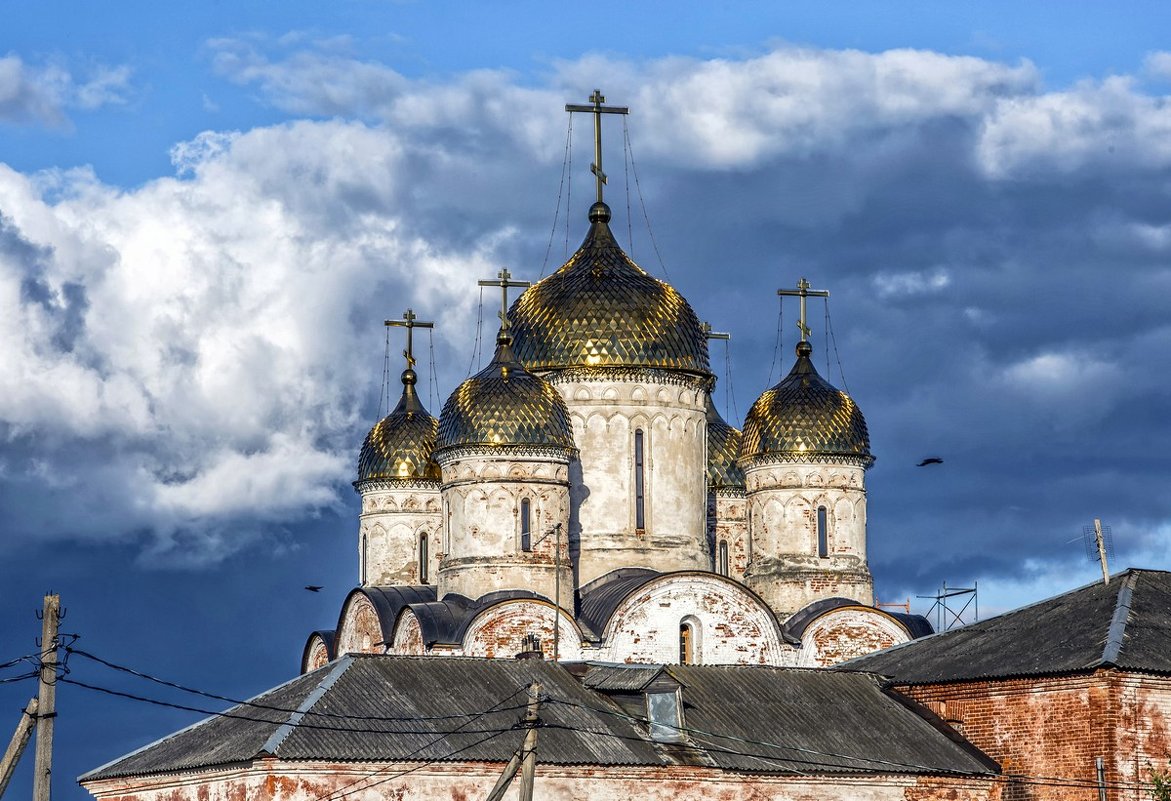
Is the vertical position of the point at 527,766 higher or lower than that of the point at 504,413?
lower

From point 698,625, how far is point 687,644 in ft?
1.35

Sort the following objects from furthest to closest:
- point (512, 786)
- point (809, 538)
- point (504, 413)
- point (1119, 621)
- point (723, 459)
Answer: point (723, 459) < point (809, 538) < point (504, 413) < point (1119, 621) < point (512, 786)

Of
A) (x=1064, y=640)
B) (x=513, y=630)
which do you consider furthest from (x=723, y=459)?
(x=1064, y=640)

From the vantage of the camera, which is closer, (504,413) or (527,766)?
(527,766)

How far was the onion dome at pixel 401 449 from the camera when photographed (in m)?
42.9

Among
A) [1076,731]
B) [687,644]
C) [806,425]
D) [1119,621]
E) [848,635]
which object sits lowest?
[1076,731]

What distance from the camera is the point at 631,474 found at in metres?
39.0

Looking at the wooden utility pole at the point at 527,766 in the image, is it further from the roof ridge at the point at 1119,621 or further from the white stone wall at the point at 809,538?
the white stone wall at the point at 809,538

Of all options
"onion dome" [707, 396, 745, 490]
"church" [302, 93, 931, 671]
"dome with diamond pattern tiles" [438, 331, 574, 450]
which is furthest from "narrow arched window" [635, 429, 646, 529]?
"onion dome" [707, 396, 745, 490]

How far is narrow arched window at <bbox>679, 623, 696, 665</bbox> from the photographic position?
37.5 m

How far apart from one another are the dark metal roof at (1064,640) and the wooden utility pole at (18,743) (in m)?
13.6

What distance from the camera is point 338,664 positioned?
2820 cm

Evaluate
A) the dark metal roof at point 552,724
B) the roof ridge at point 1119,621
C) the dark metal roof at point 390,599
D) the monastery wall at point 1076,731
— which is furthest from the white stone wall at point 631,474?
the roof ridge at point 1119,621

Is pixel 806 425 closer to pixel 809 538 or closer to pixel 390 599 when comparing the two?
Result: pixel 809 538
